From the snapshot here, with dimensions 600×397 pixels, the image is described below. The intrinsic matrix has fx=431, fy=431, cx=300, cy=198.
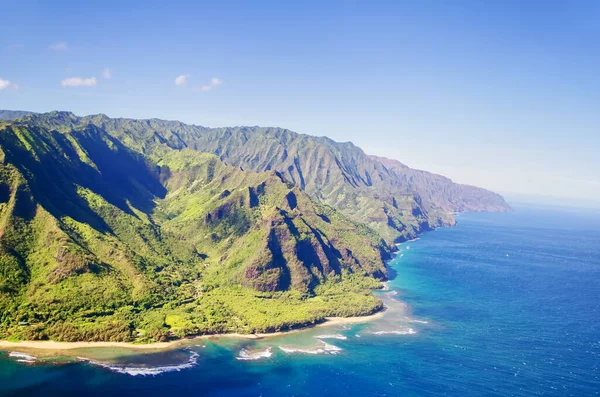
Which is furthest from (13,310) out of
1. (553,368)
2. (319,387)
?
(553,368)

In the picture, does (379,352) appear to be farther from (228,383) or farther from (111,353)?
(111,353)

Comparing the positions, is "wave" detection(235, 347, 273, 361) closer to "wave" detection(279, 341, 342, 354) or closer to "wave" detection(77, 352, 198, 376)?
"wave" detection(279, 341, 342, 354)

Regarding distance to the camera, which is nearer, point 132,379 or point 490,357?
point 132,379

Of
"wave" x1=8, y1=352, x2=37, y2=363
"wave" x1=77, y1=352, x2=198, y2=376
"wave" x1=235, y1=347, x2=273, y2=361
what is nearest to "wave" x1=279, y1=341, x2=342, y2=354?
"wave" x1=235, y1=347, x2=273, y2=361

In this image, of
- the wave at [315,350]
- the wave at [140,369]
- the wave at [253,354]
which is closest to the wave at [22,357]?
the wave at [140,369]

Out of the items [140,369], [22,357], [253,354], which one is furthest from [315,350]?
[22,357]

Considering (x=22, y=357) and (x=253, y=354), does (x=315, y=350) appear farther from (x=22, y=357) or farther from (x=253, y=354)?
(x=22, y=357)
